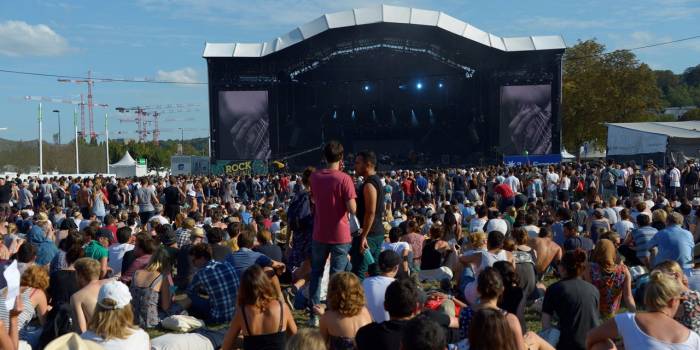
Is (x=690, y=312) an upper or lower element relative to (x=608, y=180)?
lower

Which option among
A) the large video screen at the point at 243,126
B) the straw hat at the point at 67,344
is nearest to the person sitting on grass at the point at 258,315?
the straw hat at the point at 67,344

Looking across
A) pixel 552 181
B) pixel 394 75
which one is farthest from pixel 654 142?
pixel 394 75

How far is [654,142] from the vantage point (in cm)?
2728

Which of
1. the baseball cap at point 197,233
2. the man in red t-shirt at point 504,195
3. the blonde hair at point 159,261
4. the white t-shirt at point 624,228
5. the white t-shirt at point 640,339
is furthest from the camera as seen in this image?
the man in red t-shirt at point 504,195

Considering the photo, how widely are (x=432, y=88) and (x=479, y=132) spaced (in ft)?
10.1

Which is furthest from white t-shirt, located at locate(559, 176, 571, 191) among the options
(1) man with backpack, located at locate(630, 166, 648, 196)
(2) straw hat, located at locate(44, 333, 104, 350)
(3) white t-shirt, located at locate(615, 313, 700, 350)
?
(2) straw hat, located at locate(44, 333, 104, 350)

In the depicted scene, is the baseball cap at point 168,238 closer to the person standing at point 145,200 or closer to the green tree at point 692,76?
the person standing at point 145,200

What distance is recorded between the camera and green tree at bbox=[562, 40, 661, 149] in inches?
1647

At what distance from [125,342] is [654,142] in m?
26.7

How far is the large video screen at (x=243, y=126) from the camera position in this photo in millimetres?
29984

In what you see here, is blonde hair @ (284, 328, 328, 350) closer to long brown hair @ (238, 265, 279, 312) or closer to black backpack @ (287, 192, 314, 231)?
long brown hair @ (238, 265, 279, 312)

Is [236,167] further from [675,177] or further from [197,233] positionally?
[197,233]

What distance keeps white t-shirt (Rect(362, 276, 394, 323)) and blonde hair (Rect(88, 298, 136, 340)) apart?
1.81m

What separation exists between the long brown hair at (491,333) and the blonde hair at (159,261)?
12.8ft
